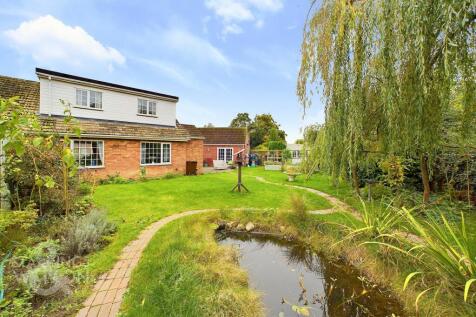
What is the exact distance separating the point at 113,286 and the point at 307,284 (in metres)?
3.41

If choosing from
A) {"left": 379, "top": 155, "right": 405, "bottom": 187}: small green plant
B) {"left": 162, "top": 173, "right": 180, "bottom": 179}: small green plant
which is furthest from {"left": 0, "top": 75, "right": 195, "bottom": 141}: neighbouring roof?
{"left": 379, "top": 155, "right": 405, "bottom": 187}: small green plant

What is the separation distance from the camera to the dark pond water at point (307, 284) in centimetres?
400

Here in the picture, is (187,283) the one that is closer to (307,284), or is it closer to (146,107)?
(307,284)

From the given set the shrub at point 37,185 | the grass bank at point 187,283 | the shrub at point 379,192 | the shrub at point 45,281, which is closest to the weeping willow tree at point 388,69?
the grass bank at point 187,283

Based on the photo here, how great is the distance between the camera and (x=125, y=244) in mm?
5074

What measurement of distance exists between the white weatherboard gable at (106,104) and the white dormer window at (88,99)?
17 cm

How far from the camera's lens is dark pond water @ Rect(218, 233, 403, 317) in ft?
13.1

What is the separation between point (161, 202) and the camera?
920 cm

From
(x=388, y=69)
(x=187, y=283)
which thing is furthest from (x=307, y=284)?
(x=388, y=69)

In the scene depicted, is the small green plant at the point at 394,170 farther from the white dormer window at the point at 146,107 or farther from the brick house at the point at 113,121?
the white dormer window at the point at 146,107

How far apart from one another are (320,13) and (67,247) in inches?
261

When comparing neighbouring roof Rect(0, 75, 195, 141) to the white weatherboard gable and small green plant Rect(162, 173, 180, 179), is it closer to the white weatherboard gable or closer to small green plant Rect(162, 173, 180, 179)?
the white weatherboard gable

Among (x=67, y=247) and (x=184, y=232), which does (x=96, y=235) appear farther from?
(x=184, y=232)

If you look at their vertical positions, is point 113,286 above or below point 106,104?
below
